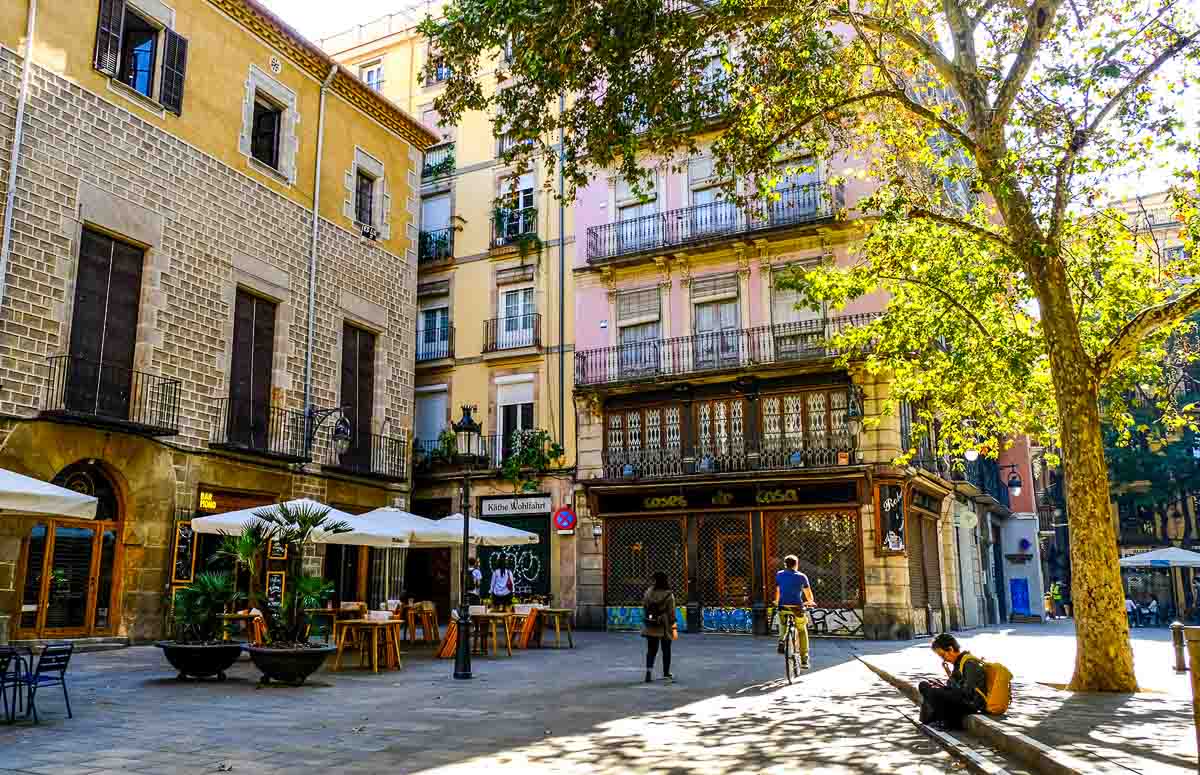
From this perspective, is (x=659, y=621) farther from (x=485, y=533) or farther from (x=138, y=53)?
(x=138, y=53)

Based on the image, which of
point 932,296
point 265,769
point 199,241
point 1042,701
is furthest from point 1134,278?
point 199,241

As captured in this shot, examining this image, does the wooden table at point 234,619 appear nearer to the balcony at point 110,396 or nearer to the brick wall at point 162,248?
the balcony at point 110,396

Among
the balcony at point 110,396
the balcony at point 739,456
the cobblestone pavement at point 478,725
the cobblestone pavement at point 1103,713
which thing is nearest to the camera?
the cobblestone pavement at point 1103,713

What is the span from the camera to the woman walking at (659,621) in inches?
468

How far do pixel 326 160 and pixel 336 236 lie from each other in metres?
1.79

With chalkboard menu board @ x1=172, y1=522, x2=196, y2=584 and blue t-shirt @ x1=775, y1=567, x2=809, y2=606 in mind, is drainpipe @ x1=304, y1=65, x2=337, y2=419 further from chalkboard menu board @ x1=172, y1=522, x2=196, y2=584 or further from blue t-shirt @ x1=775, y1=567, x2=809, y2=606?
blue t-shirt @ x1=775, y1=567, x2=809, y2=606

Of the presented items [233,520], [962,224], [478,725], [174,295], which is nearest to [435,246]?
[174,295]

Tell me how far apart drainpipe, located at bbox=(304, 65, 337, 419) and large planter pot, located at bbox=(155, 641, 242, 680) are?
9461 millimetres

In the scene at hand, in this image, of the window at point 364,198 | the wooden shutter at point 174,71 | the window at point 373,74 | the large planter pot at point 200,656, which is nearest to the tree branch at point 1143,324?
the large planter pot at point 200,656

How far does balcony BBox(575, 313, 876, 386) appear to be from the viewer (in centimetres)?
2239

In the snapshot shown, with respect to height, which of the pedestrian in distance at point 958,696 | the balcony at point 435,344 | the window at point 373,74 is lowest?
the pedestrian in distance at point 958,696

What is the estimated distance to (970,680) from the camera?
8008 millimetres

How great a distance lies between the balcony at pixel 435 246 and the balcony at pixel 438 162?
1822 millimetres

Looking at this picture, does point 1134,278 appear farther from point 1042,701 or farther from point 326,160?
point 326,160
